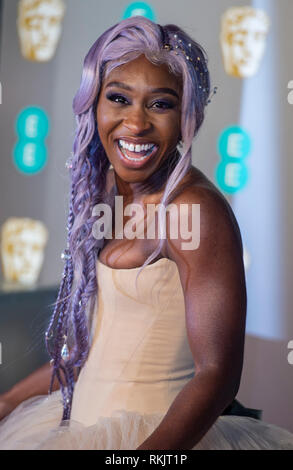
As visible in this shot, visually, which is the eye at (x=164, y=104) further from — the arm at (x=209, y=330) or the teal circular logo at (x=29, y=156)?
the teal circular logo at (x=29, y=156)

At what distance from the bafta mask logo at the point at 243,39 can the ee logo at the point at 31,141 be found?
512 mm

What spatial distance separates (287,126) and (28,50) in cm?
79

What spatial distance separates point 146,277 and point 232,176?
0.48m

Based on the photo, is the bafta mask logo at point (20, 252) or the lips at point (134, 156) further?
the bafta mask logo at point (20, 252)

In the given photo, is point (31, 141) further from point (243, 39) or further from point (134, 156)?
point (134, 156)

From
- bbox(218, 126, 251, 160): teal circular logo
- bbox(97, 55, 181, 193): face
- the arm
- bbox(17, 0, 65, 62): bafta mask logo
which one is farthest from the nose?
bbox(17, 0, 65, 62): bafta mask logo

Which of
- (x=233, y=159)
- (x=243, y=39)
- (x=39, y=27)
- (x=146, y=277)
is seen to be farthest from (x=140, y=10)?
(x=146, y=277)

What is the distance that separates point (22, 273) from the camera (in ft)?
5.33

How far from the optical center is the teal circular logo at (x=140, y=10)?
1.16 meters

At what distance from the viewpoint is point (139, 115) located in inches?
33.7

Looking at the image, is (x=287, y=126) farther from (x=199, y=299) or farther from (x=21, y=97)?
(x=21, y=97)

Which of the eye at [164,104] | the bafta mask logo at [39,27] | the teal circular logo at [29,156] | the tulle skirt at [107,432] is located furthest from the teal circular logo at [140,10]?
the tulle skirt at [107,432]

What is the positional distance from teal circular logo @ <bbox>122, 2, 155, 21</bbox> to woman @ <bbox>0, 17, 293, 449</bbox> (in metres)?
0.31

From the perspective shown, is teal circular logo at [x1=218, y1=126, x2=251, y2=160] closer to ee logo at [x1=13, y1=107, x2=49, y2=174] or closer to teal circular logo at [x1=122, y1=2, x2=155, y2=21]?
teal circular logo at [x1=122, y1=2, x2=155, y2=21]
